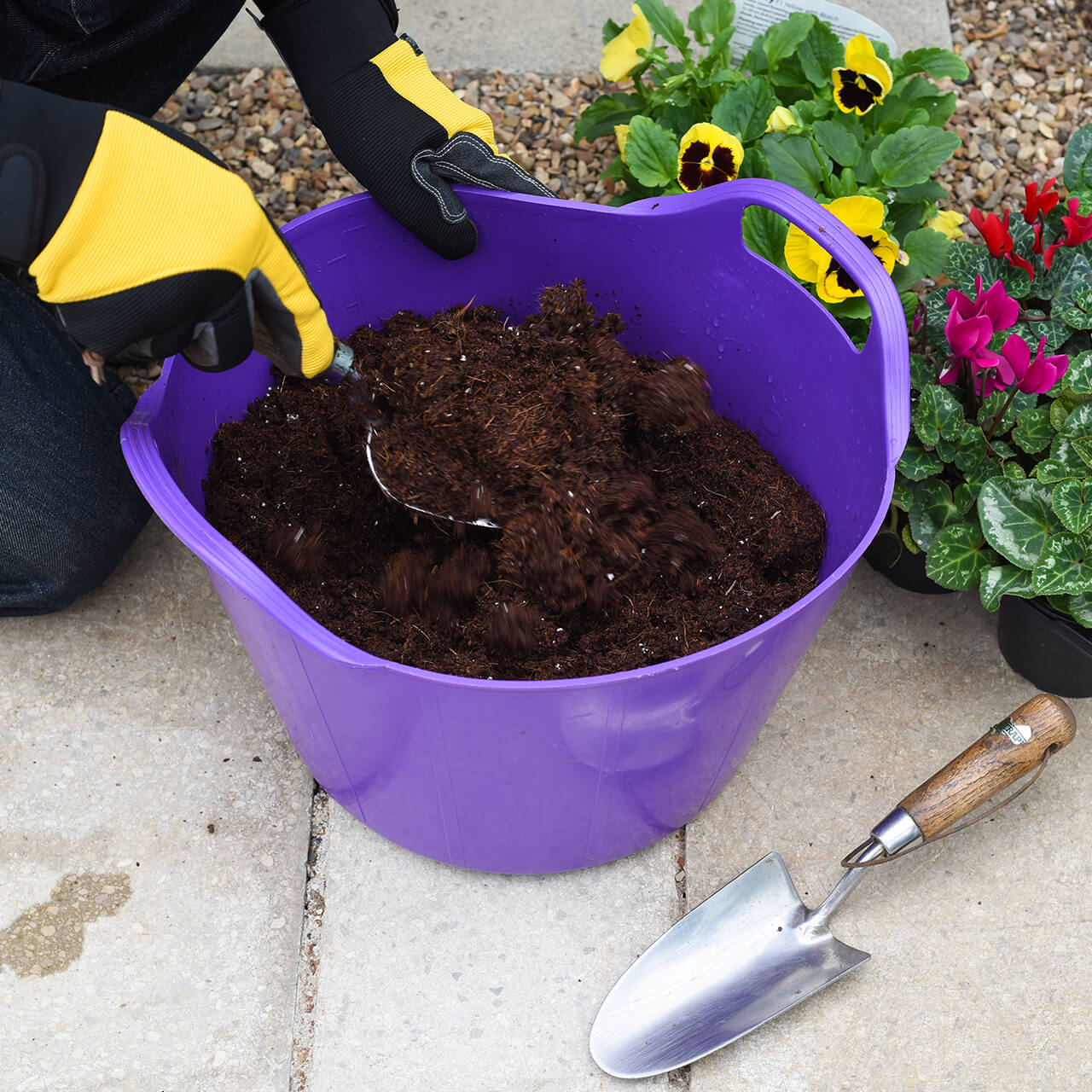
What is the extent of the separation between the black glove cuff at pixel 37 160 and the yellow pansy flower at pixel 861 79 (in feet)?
3.55

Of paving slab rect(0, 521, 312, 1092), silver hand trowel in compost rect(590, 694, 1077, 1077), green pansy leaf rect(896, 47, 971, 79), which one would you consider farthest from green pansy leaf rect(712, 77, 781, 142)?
paving slab rect(0, 521, 312, 1092)

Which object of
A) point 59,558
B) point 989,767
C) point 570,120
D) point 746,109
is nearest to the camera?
point 989,767

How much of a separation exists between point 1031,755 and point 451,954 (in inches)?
28.2

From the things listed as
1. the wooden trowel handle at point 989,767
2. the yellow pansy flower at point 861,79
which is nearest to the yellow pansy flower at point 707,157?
the yellow pansy flower at point 861,79

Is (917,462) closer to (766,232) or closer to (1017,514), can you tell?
(1017,514)

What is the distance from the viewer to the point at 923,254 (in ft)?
5.02

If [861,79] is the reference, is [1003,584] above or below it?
below

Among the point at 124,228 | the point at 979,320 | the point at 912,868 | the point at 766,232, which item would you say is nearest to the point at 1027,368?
the point at 979,320

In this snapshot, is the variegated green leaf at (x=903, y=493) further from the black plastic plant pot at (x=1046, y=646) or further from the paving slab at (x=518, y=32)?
the paving slab at (x=518, y=32)

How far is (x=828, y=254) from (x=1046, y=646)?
59 cm

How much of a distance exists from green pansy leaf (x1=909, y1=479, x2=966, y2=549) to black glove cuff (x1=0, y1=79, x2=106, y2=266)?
3.47ft

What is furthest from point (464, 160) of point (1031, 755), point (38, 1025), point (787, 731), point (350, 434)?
point (38, 1025)

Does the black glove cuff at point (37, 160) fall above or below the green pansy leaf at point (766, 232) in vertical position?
below

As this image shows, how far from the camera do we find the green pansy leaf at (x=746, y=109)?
5.18 ft
